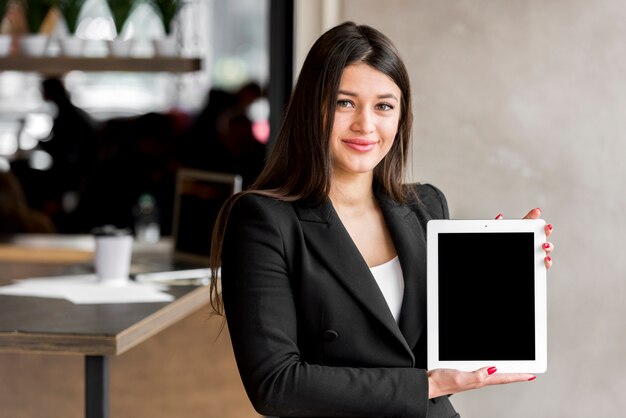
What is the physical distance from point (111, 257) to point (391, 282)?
1.25 meters

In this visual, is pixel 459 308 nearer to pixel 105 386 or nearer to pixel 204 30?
pixel 105 386

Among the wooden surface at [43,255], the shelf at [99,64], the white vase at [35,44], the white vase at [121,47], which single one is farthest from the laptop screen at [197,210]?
the white vase at [35,44]

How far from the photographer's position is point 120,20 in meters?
3.57

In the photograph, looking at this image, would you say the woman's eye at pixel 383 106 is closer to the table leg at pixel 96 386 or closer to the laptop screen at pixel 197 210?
the table leg at pixel 96 386

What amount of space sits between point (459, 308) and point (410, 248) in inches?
5.9

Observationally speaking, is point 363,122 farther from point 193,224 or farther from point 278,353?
point 193,224

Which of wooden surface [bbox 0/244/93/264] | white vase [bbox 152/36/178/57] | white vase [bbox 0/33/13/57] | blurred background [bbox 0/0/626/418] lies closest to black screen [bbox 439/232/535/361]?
blurred background [bbox 0/0/626/418]

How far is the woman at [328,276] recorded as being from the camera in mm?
1478

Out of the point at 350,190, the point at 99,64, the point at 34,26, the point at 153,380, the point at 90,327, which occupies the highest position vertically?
the point at 34,26

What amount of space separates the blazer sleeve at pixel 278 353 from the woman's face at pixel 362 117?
16 cm

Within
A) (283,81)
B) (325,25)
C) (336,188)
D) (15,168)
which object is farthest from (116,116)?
(336,188)

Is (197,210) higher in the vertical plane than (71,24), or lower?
lower

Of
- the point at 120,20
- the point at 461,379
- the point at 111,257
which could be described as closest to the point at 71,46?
the point at 120,20

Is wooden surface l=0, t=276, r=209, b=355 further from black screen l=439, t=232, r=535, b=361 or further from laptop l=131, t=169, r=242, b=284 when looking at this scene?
black screen l=439, t=232, r=535, b=361
